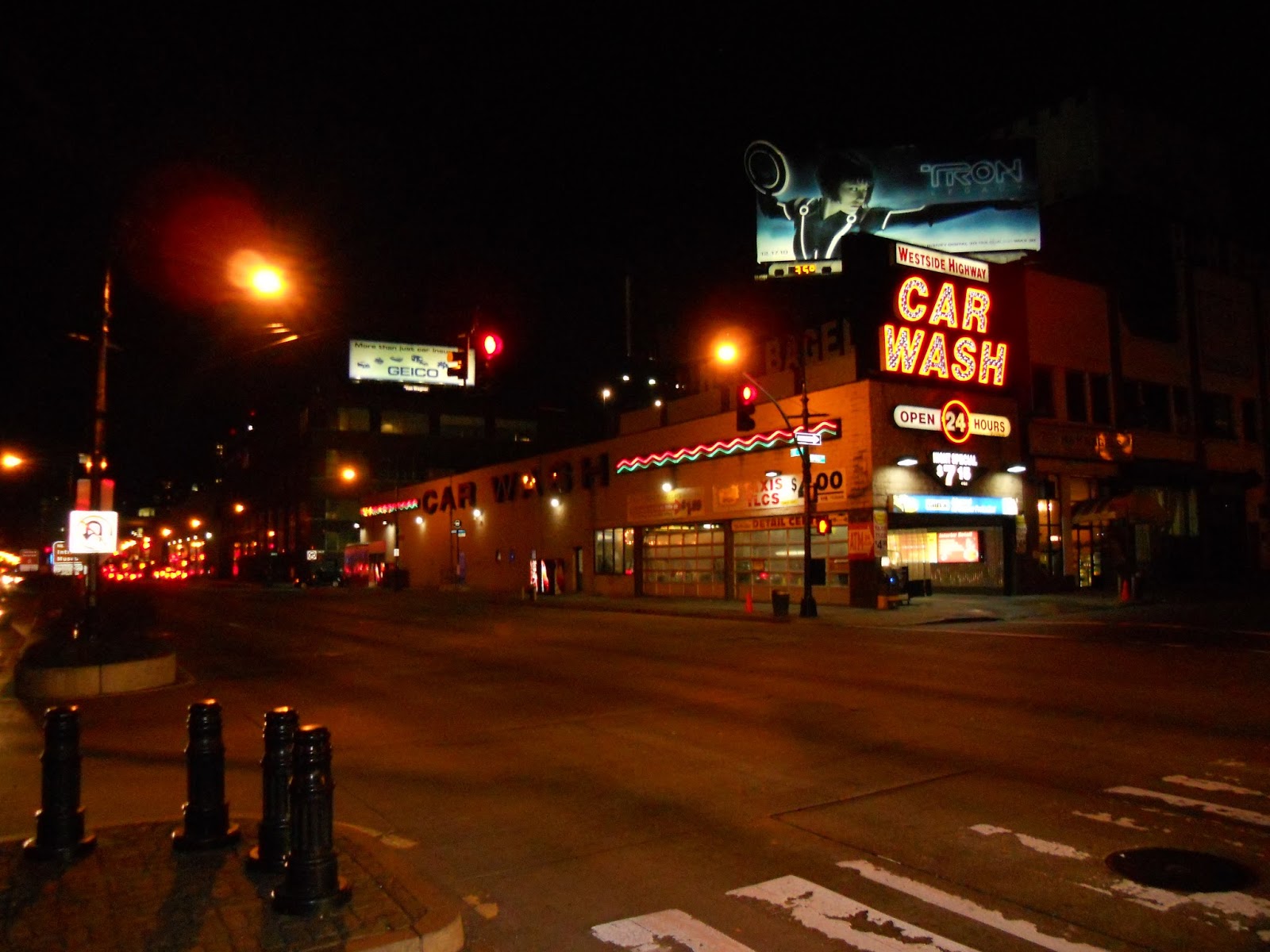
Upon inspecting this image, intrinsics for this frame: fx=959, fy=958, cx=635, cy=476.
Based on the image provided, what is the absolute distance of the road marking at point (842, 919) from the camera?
478cm

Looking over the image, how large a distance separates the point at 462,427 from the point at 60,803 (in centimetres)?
8276

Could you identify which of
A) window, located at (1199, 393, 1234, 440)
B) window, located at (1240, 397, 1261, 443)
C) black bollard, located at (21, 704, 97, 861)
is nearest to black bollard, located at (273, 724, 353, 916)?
black bollard, located at (21, 704, 97, 861)

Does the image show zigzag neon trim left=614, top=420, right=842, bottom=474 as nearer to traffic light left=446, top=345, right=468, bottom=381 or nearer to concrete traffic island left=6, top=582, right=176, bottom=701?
traffic light left=446, top=345, right=468, bottom=381

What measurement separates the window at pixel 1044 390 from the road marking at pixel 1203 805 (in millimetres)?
→ 31071

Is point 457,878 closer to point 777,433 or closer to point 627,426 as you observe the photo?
point 777,433

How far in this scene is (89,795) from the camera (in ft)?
26.3

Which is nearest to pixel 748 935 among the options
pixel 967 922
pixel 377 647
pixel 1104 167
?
pixel 967 922

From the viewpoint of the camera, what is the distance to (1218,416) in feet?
142

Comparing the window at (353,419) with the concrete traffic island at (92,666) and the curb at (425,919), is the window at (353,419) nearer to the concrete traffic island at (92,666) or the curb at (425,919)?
the concrete traffic island at (92,666)

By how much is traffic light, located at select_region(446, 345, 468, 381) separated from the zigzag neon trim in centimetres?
1267

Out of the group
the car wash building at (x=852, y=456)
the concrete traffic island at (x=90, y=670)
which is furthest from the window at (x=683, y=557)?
the concrete traffic island at (x=90, y=670)

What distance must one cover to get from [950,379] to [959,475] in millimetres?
3426

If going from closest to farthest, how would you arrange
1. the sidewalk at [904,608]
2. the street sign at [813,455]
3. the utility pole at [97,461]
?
the utility pole at [97,461] → the sidewalk at [904,608] → the street sign at [813,455]

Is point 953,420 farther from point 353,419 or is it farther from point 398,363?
point 353,419
